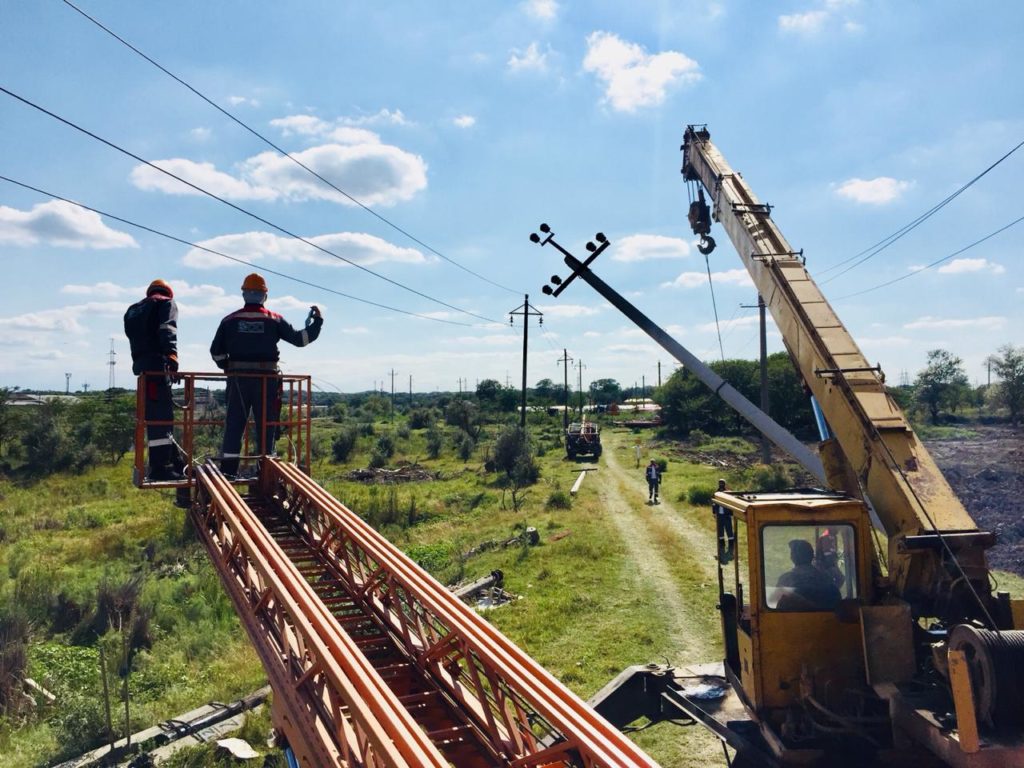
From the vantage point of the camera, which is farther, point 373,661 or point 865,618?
point 373,661

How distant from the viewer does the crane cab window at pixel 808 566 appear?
17.0 ft

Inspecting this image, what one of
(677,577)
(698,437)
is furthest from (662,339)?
(698,437)

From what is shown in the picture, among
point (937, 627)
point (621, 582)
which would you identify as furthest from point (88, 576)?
point (937, 627)

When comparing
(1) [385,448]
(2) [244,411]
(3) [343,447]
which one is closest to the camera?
(2) [244,411]

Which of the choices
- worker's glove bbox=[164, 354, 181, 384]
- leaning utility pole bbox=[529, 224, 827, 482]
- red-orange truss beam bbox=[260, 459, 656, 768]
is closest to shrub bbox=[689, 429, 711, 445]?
leaning utility pole bbox=[529, 224, 827, 482]

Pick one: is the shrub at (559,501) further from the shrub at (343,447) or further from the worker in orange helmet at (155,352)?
the shrub at (343,447)

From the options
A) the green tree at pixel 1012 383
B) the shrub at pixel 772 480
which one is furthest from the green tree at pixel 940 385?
the shrub at pixel 772 480

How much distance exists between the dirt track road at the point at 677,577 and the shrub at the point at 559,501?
3.88 feet

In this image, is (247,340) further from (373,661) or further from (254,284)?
(373,661)

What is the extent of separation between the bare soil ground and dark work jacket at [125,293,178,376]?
1016cm

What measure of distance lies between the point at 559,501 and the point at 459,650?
54.1 ft

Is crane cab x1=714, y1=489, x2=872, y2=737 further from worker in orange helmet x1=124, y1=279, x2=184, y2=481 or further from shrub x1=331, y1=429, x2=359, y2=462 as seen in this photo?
shrub x1=331, y1=429, x2=359, y2=462

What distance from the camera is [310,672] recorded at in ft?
12.8

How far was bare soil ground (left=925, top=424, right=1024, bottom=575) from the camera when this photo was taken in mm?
14133
